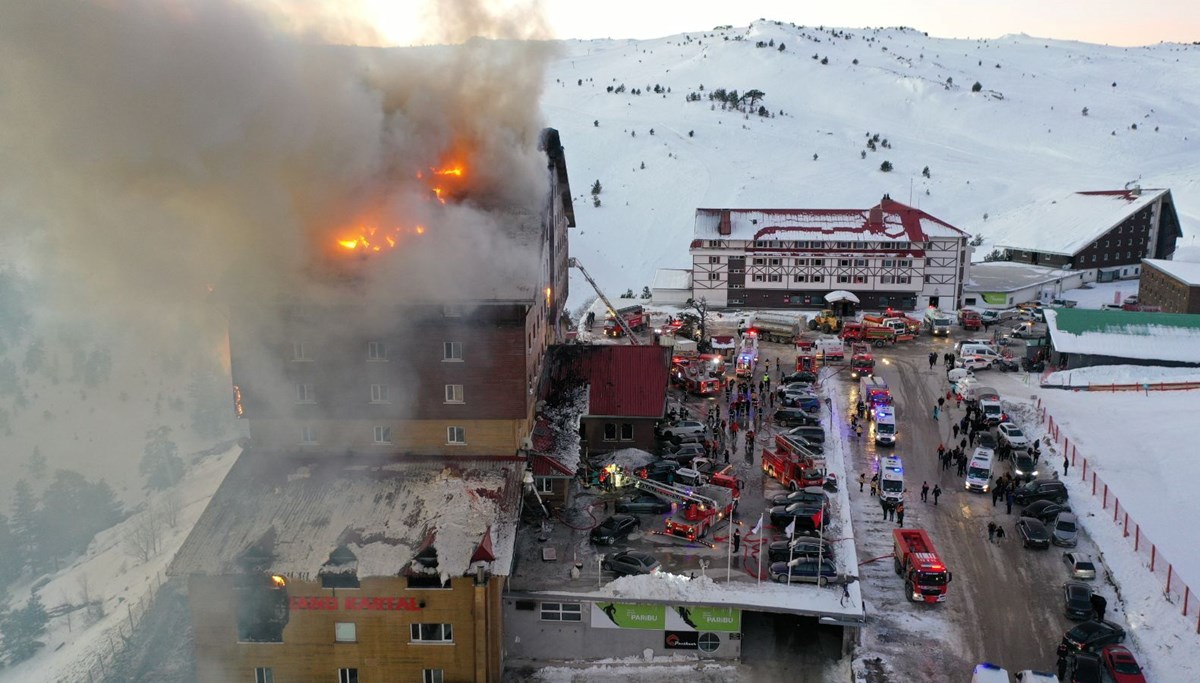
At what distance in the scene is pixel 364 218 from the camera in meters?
29.2

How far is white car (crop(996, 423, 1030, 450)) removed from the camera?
38312 millimetres

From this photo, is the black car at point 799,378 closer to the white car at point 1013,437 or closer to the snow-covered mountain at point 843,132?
the white car at point 1013,437

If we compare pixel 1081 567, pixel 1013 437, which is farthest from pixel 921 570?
pixel 1013 437

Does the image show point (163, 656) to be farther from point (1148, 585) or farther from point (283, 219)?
point (1148, 585)

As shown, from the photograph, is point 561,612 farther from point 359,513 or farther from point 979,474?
point 979,474

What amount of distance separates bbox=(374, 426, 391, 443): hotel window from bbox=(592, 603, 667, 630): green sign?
8.68 meters

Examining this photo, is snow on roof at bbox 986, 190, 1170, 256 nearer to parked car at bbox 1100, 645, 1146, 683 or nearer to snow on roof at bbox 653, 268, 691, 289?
snow on roof at bbox 653, 268, 691, 289

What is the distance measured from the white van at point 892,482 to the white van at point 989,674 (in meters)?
9.89

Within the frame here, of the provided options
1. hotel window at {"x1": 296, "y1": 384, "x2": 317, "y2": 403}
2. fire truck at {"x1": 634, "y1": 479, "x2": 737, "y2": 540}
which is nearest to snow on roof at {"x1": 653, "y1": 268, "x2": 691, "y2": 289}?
fire truck at {"x1": 634, "y1": 479, "x2": 737, "y2": 540}

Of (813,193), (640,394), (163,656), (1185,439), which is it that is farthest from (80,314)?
(813,193)

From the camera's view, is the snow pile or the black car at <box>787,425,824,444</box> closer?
the black car at <box>787,425,824,444</box>

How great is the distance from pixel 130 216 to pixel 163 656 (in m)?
Result: 14.0

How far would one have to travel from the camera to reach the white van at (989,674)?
73.8 feet

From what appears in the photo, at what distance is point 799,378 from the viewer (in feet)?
157
